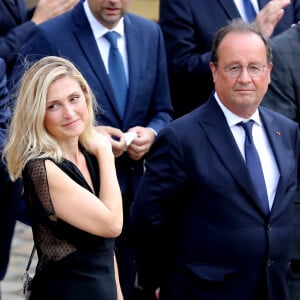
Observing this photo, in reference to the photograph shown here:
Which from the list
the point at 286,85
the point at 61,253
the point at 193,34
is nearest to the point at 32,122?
the point at 61,253

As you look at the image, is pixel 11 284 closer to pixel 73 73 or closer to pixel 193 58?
pixel 193 58

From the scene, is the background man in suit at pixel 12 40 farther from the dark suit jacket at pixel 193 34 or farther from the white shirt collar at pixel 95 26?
the dark suit jacket at pixel 193 34

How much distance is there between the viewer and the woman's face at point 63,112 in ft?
14.1

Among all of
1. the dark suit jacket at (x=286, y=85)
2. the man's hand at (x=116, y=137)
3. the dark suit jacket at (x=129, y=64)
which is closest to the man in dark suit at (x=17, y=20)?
the dark suit jacket at (x=129, y=64)

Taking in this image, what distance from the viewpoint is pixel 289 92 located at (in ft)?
17.5

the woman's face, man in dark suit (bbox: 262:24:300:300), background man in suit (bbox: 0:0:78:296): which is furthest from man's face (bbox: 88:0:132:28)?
the woman's face

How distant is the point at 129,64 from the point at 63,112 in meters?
1.32

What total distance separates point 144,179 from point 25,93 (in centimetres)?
79

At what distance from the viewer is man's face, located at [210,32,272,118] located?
465 cm

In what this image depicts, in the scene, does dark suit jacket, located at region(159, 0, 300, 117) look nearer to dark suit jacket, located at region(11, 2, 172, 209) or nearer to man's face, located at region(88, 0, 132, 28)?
dark suit jacket, located at region(11, 2, 172, 209)

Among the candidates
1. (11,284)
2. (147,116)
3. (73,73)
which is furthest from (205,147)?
(11,284)

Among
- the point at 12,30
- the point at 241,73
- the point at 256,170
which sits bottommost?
the point at 256,170

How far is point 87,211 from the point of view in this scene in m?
4.19

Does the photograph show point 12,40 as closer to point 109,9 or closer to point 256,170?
point 109,9
